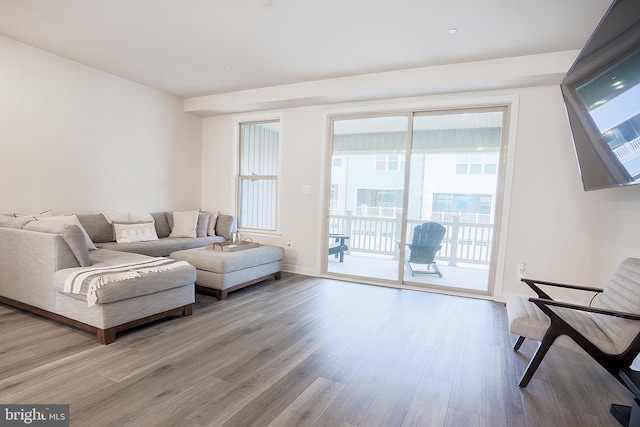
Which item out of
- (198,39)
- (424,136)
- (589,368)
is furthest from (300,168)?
(589,368)

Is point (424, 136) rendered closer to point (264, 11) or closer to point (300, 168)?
point (300, 168)

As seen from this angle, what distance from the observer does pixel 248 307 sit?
3.16 m

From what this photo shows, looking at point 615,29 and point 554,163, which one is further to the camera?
point 554,163

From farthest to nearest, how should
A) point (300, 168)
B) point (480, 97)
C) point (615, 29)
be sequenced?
point (300, 168) < point (480, 97) < point (615, 29)

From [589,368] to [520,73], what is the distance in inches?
107

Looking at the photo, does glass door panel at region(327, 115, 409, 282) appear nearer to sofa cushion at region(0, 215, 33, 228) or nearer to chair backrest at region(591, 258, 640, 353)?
chair backrest at region(591, 258, 640, 353)

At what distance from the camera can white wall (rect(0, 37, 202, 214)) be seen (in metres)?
3.30

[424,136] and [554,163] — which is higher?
[424,136]

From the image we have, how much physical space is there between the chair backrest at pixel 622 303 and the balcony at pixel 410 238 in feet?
5.14

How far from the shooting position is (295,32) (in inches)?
112

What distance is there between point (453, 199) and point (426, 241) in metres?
0.64

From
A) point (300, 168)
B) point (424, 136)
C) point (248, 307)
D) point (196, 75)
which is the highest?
point (196, 75)

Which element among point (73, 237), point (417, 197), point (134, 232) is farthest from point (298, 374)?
point (134, 232)

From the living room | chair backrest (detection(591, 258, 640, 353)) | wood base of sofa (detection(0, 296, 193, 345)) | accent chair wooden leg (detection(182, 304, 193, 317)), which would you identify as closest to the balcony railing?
the living room
